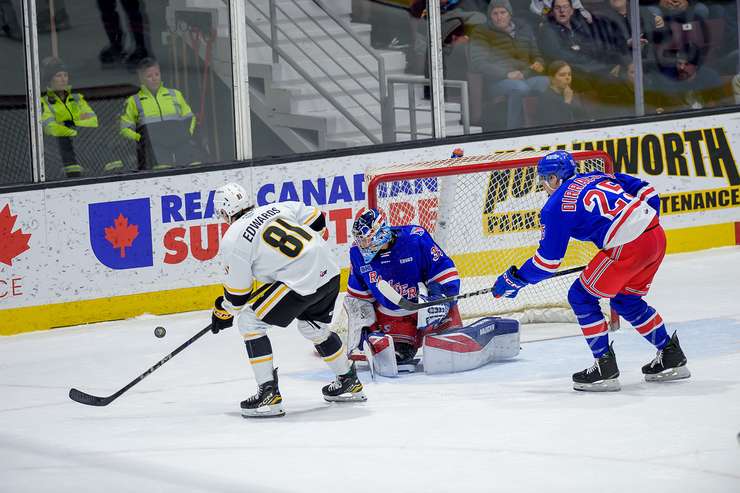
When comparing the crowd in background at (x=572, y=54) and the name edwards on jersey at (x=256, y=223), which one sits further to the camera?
Result: the crowd in background at (x=572, y=54)

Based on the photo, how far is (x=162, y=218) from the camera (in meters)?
7.47

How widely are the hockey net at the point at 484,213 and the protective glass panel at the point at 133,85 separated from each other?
1.36 metres

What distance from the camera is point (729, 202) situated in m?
8.64

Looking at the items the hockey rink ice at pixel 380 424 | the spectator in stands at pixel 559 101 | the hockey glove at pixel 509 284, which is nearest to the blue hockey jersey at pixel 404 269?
the hockey rink ice at pixel 380 424

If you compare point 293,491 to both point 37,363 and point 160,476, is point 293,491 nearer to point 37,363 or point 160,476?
point 160,476

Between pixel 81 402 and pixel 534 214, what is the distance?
3.20 meters

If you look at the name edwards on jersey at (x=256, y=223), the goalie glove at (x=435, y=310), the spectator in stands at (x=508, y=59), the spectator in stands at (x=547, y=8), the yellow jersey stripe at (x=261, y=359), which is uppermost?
the spectator in stands at (x=547, y=8)

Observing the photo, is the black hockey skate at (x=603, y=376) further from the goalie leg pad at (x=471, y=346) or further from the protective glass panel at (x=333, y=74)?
the protective glass panel at (x=333, y=74)

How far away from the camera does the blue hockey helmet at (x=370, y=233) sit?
5676 millimetres

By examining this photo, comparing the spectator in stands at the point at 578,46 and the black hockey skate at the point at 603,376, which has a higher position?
the spectator in stands at the point at 578,46

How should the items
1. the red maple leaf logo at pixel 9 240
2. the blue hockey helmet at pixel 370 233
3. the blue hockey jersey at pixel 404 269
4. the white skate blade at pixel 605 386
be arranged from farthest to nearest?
1. the red maple leaf logo at pixel 9 240
2. the blue hockey jersey at pixel 404 269
3. the blue hockey helmet at pixel 370 233
4. the white skate blade at pixel 605 386

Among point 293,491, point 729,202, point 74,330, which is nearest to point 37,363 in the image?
point 74,330

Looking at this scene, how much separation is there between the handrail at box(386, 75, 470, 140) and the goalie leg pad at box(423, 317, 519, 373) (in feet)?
8.15

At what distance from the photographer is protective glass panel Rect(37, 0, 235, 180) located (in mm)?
7328
